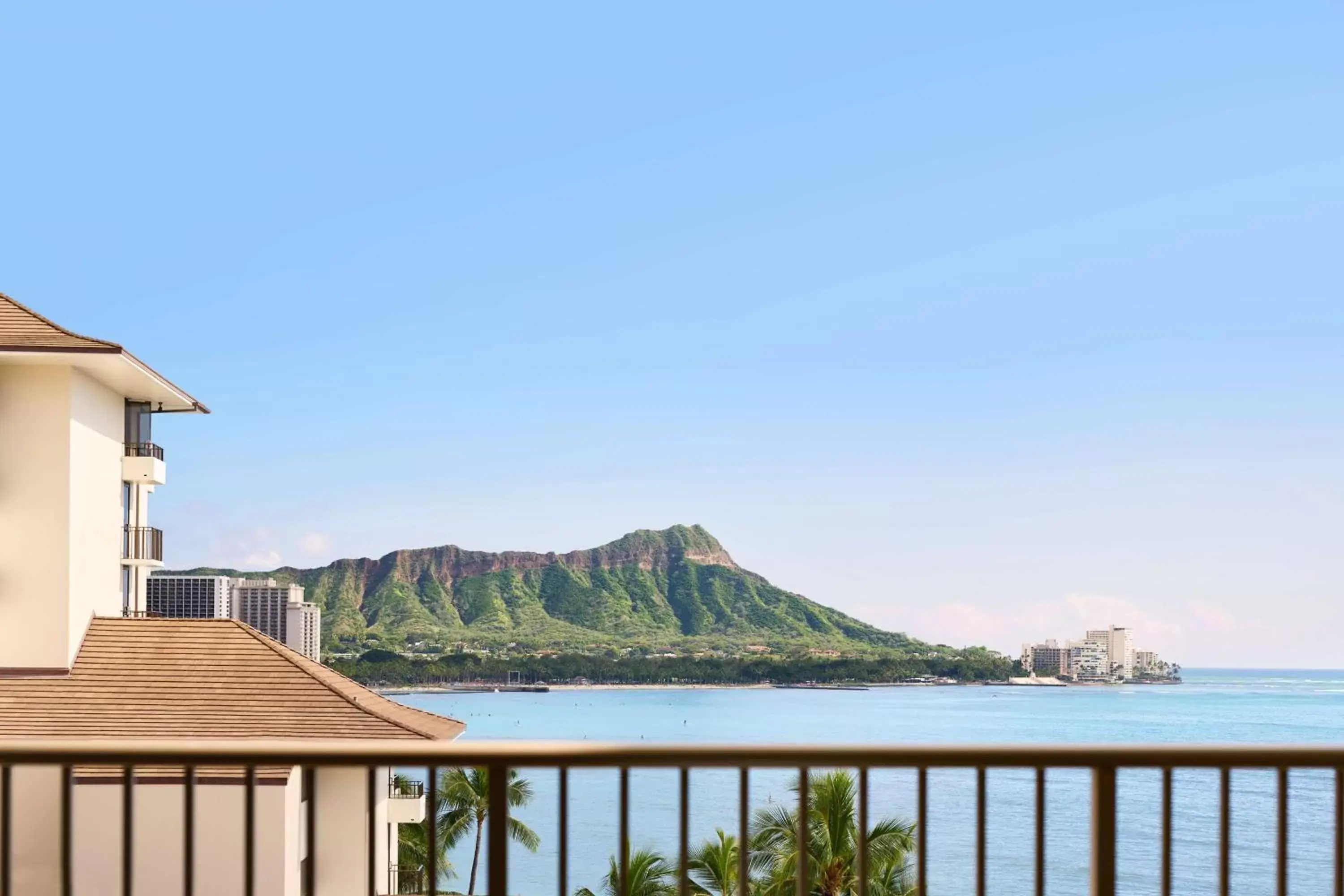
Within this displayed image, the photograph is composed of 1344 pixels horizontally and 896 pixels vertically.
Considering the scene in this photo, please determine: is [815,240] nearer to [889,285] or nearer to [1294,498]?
[889,285]

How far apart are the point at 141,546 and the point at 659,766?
2235 centimetres

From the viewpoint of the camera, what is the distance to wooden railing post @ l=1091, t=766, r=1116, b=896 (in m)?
2.42

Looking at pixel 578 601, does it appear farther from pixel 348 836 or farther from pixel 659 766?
pixel 659 766

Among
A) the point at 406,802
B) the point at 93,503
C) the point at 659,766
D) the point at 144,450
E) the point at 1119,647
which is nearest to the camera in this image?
the point at 659,766

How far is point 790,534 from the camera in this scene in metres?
137

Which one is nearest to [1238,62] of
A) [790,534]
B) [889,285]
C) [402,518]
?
[889,285]

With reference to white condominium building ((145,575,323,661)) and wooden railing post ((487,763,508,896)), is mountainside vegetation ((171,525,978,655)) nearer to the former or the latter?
white condominium building ((145,575,323,661))

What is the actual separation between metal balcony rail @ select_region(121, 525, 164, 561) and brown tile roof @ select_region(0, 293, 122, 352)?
171 inches

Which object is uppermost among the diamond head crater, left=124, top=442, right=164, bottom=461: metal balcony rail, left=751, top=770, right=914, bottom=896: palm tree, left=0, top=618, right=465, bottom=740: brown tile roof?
left=124, top=442, right=164, bottom=461: metal balcony rail

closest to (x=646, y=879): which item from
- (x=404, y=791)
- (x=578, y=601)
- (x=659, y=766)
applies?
(x=404, y=791)

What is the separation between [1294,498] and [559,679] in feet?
262

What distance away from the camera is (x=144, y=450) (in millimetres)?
22484

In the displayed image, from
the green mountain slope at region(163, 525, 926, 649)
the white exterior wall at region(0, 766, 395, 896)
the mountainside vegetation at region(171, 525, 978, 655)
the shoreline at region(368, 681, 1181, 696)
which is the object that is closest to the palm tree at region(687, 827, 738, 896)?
the white exterior wall at region(0, 766, 395, 896)

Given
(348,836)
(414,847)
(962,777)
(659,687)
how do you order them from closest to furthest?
1. (348,836)
2. (414,847)
3. (962,777)
4. (659,687)
